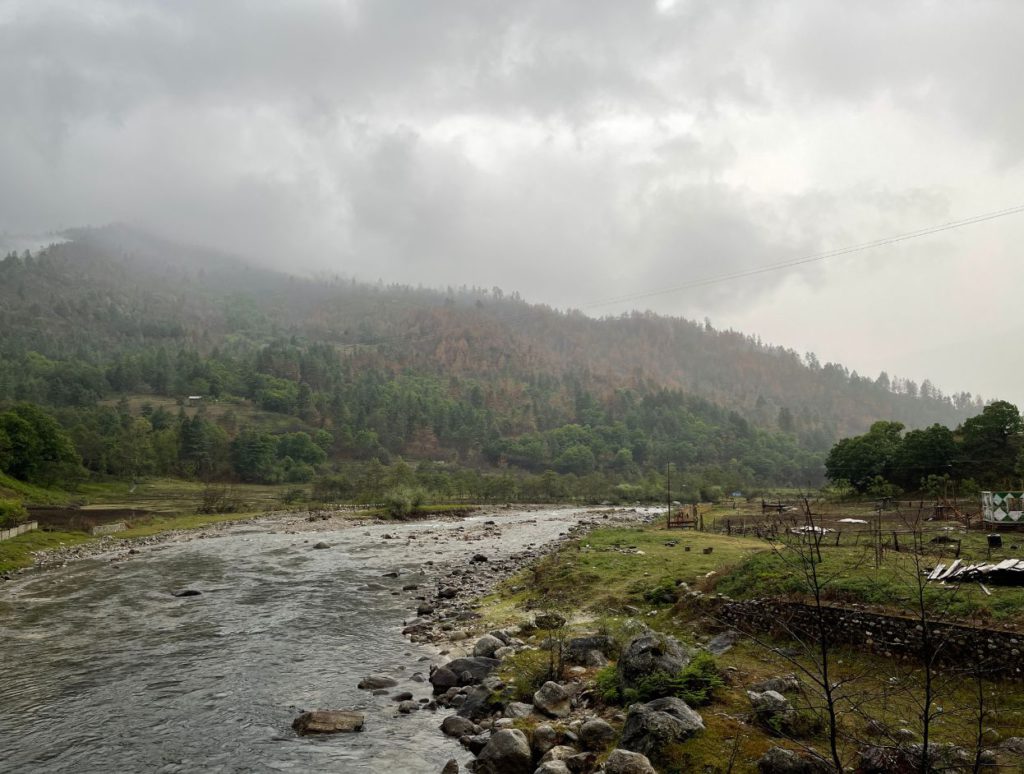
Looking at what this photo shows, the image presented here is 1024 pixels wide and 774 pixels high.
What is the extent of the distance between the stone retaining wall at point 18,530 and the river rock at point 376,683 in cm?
4492

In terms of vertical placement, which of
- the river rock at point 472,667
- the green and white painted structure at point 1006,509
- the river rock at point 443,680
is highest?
the green and white painted structure at point 1006,509

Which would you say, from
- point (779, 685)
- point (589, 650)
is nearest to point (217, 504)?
point (589, 650)

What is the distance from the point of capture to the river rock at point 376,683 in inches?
705

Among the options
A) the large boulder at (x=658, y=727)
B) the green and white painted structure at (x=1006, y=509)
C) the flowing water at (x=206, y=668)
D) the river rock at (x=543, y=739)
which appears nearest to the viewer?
the large boulder at (x=658, y=727)

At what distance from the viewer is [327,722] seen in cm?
1512

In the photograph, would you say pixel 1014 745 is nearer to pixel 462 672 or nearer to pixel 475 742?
pixel 475 742

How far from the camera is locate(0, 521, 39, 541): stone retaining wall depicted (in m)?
47.2

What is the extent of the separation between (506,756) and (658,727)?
3239 millimetres

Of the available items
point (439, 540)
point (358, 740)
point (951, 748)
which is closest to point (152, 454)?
point (439, 540)

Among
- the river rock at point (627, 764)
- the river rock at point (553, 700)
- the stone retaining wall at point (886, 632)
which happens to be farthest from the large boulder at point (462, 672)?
the river rock at point (627, 764)

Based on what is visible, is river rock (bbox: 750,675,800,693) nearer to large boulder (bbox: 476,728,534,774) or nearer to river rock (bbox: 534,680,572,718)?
river rock (bbox: 534,680,572,718)

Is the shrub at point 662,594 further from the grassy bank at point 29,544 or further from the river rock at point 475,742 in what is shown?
the grassy bank at point 29,544

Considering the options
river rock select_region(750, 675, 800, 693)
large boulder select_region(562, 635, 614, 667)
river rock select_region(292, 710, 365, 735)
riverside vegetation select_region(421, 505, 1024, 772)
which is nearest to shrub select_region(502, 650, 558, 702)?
riverside vegetation select_region(421, 505, 1024, 772)

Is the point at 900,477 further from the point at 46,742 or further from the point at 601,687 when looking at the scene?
the point at 46,742
